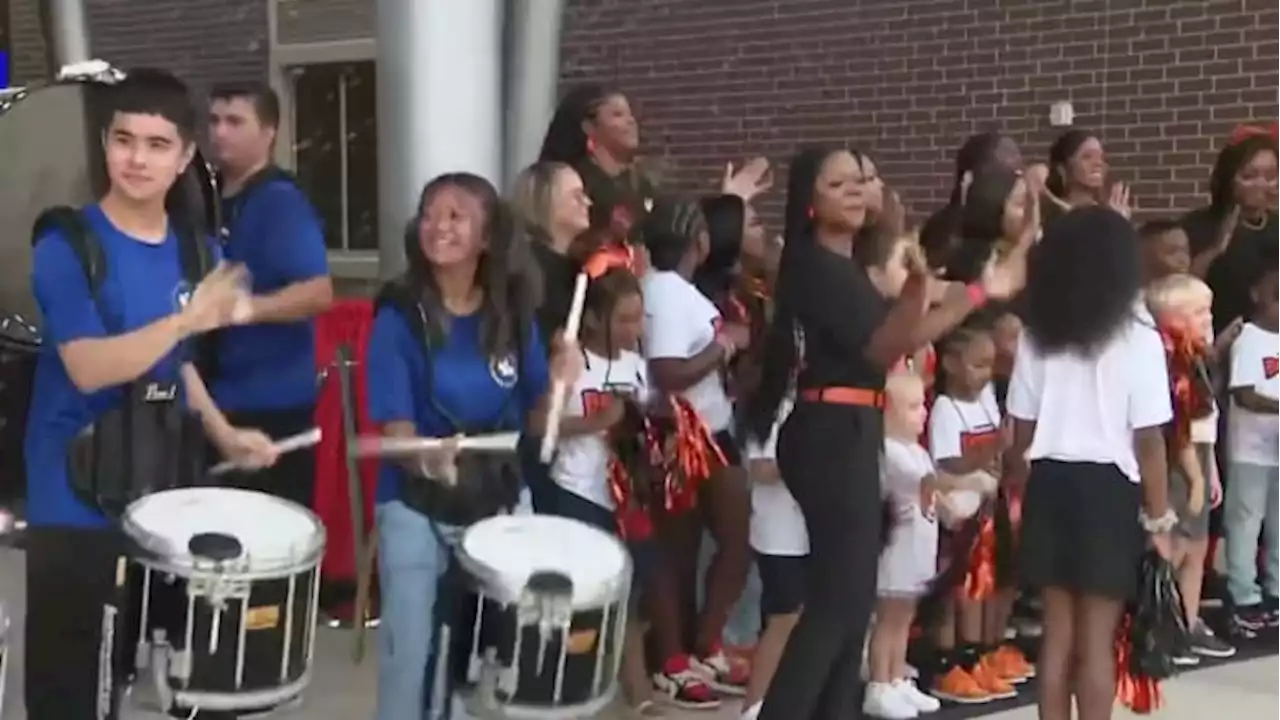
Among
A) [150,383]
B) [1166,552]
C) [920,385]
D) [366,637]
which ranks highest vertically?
[150,383]

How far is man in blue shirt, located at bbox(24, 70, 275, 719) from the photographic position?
322 cm

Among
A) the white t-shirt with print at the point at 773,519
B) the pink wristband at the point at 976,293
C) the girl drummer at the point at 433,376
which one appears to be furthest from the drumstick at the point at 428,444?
the white t-shirt with print at the point at 773,519

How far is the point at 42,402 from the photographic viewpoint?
10.8ft

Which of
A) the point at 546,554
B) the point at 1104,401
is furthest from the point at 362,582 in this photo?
Result: the point at 1104,401

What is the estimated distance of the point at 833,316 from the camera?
4.37m

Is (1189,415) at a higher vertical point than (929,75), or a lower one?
lower

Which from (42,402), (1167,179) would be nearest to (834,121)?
(1167,179)

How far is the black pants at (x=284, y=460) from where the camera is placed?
4.62 meters

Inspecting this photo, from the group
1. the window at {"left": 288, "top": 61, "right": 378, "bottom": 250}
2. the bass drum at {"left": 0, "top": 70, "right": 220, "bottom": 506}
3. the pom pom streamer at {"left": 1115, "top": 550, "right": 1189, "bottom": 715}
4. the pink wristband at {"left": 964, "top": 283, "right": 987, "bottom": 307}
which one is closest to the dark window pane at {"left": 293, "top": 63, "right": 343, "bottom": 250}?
the window at {"left": 288, "top": 61, "right": 378, "bottom": 250}

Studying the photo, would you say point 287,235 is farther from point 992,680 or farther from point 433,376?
point 992,680

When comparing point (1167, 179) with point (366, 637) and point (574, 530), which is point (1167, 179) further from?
point (574, 530)

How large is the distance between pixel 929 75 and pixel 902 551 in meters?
5.22

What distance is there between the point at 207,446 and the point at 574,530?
81 cm

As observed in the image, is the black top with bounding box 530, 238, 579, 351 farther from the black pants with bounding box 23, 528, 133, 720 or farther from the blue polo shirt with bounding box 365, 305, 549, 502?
the black pants with bounding box 23, 528, 133, 720
